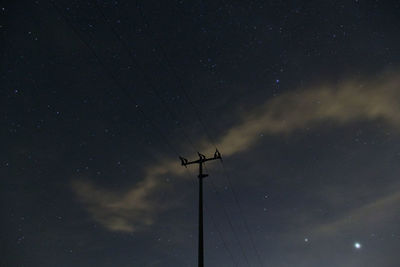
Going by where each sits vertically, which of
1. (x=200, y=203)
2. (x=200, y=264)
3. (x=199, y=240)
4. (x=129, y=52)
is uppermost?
(x=129, y=52)

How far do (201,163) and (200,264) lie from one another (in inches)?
215

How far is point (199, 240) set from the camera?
11438 mm

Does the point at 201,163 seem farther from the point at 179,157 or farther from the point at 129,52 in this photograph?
the point at 129,52

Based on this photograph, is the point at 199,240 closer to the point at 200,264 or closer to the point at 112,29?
the point at 200,264

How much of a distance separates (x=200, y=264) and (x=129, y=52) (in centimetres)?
850

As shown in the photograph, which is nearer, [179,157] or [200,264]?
[200,264]

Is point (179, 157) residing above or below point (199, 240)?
above

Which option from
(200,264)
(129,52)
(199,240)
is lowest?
(200,264)

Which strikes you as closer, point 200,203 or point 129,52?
point 129,52

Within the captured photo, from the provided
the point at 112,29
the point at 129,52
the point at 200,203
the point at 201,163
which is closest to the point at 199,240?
the point at 200,203

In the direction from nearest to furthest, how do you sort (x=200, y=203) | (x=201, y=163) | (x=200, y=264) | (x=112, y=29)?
(x=112, y=29)
(x=200, y=264)
(x=200, y=203)
(x=201, y=163)

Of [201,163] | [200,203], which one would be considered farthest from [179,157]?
[200,203]

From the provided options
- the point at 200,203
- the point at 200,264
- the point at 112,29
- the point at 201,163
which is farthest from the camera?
the point at 201,163

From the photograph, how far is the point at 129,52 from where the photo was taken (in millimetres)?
8828
